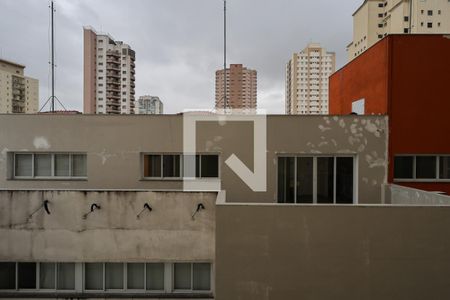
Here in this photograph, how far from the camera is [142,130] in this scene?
10344 millimetres

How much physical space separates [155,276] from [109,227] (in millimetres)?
1904

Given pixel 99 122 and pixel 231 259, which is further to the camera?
pixel 99 122

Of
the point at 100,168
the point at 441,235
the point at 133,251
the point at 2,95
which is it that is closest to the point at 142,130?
the point at 100,168

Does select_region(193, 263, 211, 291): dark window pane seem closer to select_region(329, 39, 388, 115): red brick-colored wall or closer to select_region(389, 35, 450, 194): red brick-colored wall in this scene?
select_region(389, 35, 450, 194): red brick-colored wall

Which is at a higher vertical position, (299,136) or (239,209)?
(299,136)

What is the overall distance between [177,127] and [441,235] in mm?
7750

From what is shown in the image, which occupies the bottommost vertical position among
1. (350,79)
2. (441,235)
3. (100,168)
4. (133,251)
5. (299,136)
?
(133,251)

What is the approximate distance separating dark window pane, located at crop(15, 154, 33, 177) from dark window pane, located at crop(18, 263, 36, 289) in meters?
3.34

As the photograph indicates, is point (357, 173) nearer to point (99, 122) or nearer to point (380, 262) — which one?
point (380, 262)

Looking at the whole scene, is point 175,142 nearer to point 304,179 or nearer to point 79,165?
point 79,165

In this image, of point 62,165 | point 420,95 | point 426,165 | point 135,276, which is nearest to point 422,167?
point 426,165

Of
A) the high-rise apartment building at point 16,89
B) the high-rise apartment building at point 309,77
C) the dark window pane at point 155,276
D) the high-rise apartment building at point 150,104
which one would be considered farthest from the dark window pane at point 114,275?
the high-rise apartment building at point 16,89

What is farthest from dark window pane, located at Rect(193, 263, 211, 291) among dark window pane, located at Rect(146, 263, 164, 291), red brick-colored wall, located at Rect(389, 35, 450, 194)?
red brick-colored wall, located at Rect(389, 35, 450, 194)

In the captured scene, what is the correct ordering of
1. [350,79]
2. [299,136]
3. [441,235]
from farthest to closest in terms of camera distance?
[350,79] < [299,136] < [441,235]
